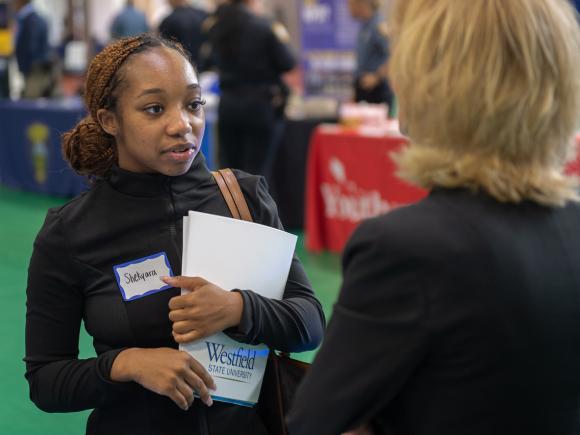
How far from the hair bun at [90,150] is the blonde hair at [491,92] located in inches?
27.4

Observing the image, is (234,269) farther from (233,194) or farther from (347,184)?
(347,184)

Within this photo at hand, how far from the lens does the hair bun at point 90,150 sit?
4.88 feet

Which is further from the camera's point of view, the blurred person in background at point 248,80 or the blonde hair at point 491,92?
the blurred person in background at point 248,80

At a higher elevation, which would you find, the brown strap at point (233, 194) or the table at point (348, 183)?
the brown strap at point (233, 194)

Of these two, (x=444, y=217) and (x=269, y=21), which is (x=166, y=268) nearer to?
(x=444, y=217)

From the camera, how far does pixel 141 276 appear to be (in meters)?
1.39

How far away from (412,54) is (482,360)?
0.36 meters

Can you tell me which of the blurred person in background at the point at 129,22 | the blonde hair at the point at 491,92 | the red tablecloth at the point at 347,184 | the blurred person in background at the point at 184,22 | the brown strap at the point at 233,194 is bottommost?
the red tablecloth at the point at 347,184

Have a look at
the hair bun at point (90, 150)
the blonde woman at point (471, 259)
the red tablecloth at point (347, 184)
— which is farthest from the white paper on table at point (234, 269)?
the red tablecloth at point (347, 184)

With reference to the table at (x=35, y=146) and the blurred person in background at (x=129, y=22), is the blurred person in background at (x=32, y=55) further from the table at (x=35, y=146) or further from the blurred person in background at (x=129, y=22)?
the blurred person in background at (x=129, y=22)

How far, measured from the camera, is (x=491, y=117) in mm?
910

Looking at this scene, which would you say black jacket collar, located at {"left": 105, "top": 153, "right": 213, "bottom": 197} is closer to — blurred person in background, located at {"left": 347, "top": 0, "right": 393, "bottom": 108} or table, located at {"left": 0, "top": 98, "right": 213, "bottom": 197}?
blurred person in background, located at {"left": 347, "top": 0, "right": 393, "bottom": 108}

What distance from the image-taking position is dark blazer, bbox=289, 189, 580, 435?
0.89 m

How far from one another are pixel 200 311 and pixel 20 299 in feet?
10.9
